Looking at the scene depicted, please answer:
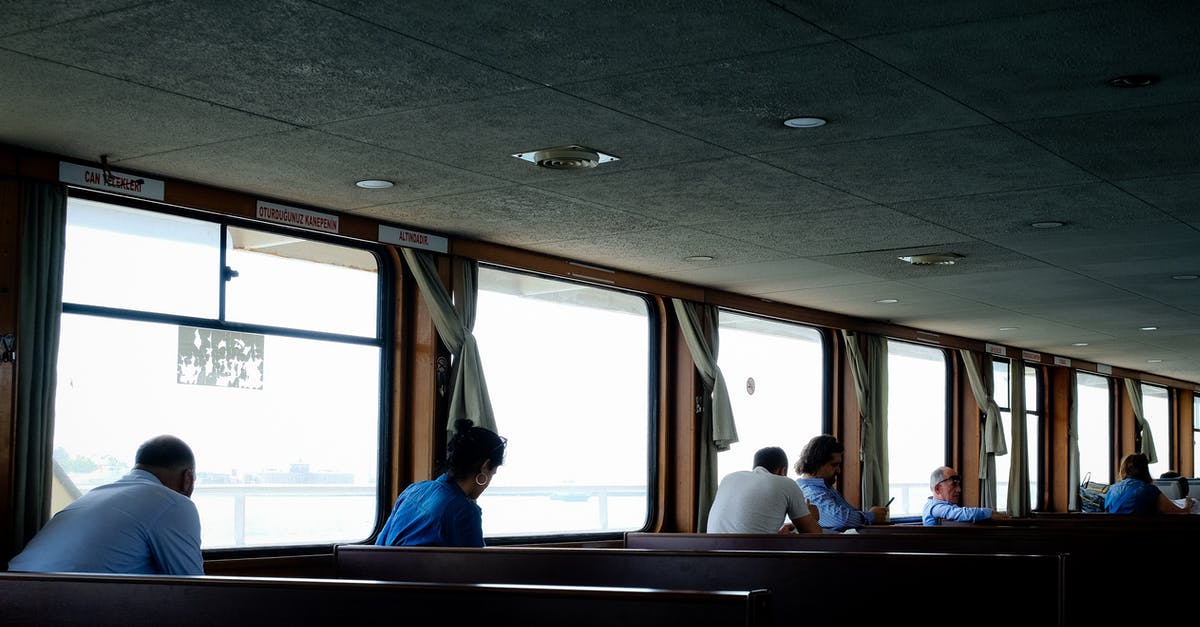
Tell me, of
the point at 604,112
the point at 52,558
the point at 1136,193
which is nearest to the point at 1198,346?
the point at 1136,193

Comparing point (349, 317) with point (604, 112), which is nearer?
point (604, 112)

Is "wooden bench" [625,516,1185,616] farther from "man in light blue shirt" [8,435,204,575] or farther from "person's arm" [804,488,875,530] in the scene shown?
"man in light blue shirt" [8,435,204,575]

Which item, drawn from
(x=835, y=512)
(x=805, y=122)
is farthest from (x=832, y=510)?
(x=805, y=122)

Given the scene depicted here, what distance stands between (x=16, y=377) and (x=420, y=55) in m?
2.72

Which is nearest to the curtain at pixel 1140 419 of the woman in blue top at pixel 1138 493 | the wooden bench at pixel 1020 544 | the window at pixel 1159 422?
the window at pixel 1159 422

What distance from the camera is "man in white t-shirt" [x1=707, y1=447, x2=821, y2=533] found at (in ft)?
21.0

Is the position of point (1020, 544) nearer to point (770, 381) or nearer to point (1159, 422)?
point (770, 381)

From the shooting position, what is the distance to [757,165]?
5949 millimetres

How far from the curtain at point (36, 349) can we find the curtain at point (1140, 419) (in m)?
16.5

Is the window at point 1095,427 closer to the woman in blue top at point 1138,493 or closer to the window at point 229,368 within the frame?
the woman in blue top at point 1138,493

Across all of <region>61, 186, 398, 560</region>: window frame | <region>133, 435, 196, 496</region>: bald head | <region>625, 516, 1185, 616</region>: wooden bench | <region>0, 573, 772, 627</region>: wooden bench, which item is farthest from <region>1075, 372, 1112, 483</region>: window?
<region>0, 573, 772, 627</region>: wooden bench

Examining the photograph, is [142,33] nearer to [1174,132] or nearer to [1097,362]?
[1174,132]

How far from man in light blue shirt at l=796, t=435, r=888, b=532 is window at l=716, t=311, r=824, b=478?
4426mm

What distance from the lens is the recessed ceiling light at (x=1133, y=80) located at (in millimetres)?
4434
